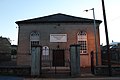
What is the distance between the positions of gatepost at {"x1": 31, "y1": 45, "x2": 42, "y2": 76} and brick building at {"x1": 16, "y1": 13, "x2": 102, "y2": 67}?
9.81 meters

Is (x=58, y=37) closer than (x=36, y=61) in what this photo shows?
No

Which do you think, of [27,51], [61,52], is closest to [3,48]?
[27,51]

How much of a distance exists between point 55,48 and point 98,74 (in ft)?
35.1

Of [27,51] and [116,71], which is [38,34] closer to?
[27,51]

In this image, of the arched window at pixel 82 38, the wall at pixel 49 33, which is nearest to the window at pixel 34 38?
the wall at pixel 49 33

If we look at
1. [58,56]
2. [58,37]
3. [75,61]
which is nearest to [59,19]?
[58,37]

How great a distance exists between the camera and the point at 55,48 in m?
28.3

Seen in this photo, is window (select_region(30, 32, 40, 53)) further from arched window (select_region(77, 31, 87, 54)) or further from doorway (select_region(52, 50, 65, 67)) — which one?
arched window (select_region(77, 31, 87, 54))

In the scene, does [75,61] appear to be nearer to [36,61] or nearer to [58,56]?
[36,61]

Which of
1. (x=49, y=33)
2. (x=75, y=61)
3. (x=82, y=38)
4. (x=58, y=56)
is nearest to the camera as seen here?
(x=75, y=61)

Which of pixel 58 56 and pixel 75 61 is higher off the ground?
pixel 58 56

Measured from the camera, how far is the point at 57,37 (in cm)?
2864

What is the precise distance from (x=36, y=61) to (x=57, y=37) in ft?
35.6

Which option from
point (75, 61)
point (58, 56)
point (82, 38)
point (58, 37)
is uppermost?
point (58, 37)
